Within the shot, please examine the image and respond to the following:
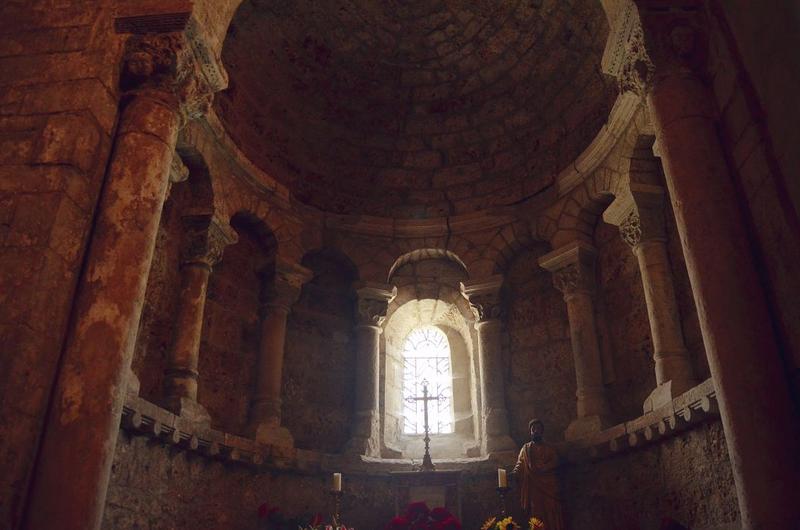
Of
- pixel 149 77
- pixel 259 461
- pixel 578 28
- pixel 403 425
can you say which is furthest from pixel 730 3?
pixel 403 425

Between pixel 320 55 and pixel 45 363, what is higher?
pixel 320 55

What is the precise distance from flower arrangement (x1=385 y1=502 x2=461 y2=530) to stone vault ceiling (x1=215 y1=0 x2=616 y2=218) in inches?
191

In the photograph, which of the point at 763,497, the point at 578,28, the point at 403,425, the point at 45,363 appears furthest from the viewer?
the point at 403,425

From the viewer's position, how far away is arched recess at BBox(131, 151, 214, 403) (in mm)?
6977

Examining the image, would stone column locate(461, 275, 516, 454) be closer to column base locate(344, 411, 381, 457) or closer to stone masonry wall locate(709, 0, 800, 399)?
column base locate(344, 411, 381, 457)

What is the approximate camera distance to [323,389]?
30.0 feet

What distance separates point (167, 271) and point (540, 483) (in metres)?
4.91

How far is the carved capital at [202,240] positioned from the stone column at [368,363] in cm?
235

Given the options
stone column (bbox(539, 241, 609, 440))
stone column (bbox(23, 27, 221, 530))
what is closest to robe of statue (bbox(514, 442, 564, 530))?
stone column (bbox(539, 241, 609, 440))

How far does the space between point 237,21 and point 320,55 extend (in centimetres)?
150

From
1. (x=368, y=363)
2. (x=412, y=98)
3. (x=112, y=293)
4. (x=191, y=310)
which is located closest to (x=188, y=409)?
(x=191, y=310)

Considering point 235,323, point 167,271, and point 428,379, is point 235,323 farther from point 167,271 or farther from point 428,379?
point 428,379

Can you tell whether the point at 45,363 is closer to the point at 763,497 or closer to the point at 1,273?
the point at 1,273

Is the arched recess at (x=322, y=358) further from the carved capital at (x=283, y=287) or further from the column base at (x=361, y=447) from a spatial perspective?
the carved capital at (x=283, y=287)
